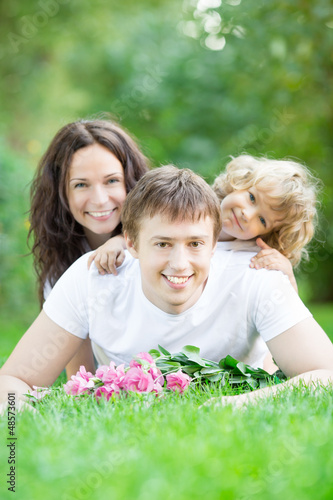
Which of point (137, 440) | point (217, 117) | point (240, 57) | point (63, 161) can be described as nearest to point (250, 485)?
point (137, 440)

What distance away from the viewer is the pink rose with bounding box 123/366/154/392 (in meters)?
2.90

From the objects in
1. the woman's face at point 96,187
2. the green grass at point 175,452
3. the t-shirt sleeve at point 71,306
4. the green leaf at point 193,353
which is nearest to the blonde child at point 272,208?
the green leaf at point 193,353

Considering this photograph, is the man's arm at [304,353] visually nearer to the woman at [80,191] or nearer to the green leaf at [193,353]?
the green leaf at [193,353]

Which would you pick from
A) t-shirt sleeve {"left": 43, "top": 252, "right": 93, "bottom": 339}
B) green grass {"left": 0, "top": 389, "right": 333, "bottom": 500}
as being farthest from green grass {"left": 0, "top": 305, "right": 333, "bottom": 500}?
t-shirt sleeve {"left": 43, "top": 252, "right": 93, "bottom": 339}

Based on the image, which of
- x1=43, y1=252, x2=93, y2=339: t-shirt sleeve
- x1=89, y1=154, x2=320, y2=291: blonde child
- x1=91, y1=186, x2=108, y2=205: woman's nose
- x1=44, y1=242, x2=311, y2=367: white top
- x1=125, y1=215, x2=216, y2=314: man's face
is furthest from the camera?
x1=91, y1=186, x2=108, y2=205: woman's nose

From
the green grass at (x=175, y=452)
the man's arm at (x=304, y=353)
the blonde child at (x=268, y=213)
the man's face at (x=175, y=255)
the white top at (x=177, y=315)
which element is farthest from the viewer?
the blonde child at (x=268, y=213)

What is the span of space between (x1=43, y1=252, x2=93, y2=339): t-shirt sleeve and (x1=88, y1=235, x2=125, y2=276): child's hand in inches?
3.9

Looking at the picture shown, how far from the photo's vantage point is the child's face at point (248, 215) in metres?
3.64

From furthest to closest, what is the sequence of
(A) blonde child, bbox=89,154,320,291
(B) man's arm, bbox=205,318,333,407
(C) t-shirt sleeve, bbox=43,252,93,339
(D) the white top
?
1. (A) blonde child, bbox=89,154,320,291
2. (C) t-shirt sleeve, bbox=43,252,93,339
3. (D) the white top
4. (B) man's arm, bbox=205,318,333,407

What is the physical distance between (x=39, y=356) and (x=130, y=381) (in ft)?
2.23

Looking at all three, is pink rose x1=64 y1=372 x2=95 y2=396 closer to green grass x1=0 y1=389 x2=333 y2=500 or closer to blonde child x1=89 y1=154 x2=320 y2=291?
green grass x1=0 y1=389 x2=333 y2=500

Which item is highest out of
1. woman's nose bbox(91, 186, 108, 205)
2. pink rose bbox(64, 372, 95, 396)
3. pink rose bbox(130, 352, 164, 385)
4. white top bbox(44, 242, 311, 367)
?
woman's nose bbox(91, 186, 108, 205)

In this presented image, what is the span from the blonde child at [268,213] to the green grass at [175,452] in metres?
1.11

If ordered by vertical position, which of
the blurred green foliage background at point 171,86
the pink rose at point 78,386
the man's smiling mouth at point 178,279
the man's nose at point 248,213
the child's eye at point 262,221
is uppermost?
the blurred green foliage background at point 171,86
